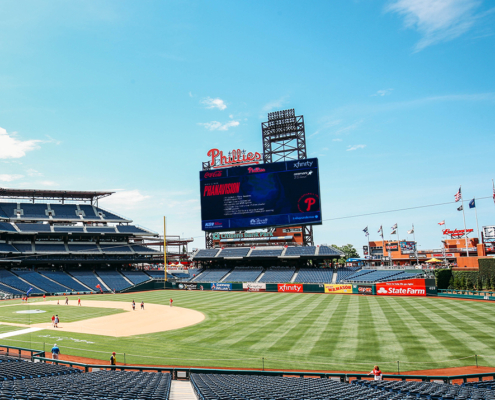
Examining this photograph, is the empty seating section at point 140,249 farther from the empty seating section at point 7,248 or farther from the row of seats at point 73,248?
the empty seating section at point 7,248

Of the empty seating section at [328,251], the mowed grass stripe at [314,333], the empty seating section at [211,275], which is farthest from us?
the empty seating section at [211,275]

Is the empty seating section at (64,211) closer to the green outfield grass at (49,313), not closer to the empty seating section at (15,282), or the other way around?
the empty seating section at (15,282)

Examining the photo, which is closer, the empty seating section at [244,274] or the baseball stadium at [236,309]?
the baseball stadium at [236,309]

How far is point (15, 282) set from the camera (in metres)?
61.3

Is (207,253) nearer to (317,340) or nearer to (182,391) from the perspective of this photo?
(317,340)

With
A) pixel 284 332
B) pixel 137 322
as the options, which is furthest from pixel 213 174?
pixel 284 332

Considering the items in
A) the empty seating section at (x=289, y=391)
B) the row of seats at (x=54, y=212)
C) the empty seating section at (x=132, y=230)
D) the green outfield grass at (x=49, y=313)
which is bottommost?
the green outfield grass at (x=49, y=313)

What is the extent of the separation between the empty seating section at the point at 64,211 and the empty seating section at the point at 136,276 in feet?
62.5

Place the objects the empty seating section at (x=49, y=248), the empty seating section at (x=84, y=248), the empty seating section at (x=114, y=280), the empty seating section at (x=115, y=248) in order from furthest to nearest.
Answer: the empty seating section at (x=115, y=248) < the empty seating section at (x=84, y=248) < the empty seating section at (x=49, y=248) < the empty seating section at (x=114, y=280)

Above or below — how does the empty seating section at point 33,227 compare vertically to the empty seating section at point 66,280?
above

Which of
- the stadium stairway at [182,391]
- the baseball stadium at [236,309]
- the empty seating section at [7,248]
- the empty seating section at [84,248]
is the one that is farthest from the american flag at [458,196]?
the empty seating section at [7,248]

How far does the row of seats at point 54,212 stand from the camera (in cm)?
7812

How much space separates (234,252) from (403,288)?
3507 centimetres

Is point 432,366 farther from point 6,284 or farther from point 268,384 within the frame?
point 6,284
